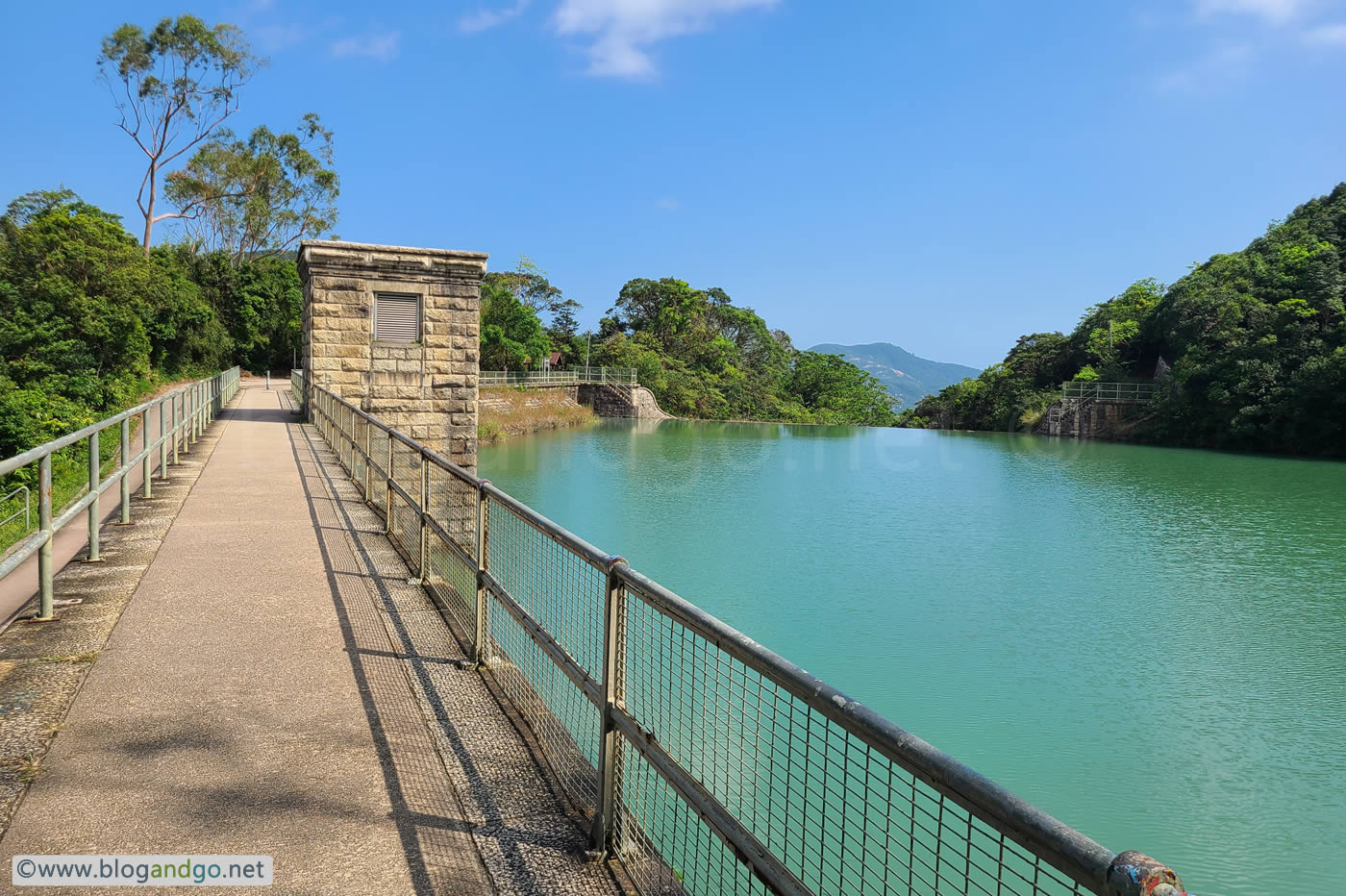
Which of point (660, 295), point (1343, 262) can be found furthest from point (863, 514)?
point (660, 295)

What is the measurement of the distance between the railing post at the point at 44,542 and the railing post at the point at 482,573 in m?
2.05

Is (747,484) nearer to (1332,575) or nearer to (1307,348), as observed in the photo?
(1332,575)

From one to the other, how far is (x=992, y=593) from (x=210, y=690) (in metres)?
12.3

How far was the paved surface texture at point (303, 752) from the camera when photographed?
9.55 feet

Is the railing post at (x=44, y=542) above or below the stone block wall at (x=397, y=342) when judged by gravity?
below

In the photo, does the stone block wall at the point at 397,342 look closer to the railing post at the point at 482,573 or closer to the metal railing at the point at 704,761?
the metal railing at the point at 704,761

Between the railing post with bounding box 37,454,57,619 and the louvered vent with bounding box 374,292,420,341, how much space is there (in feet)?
35.1

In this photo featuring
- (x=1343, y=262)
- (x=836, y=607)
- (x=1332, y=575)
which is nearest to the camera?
(x=836, y=607)

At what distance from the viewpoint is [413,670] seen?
4734 mm

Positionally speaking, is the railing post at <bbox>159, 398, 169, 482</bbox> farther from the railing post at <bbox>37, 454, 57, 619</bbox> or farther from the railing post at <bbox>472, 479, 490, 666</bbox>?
the railing post at <bbox>472, 479, 490, 666</bbox>

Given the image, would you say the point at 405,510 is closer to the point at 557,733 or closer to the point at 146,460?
the point at 146,460

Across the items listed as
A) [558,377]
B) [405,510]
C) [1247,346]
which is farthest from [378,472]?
[558,377]

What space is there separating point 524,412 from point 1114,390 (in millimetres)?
36391

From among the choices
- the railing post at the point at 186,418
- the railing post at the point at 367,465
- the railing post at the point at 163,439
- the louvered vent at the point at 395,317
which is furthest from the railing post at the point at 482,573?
the louvered vent at the point at 395,317
